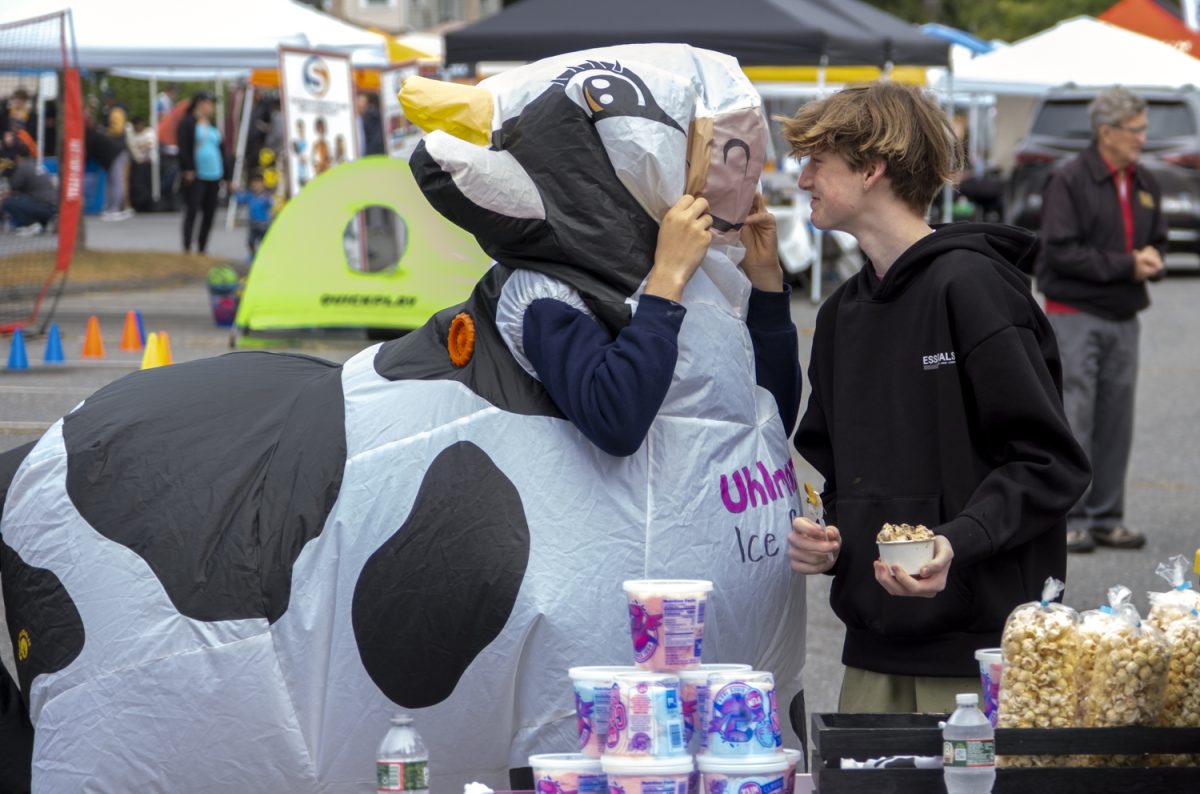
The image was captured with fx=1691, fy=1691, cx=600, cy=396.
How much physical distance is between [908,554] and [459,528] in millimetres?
925

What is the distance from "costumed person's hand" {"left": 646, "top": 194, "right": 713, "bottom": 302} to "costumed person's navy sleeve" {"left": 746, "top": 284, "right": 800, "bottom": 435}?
12.4 inches

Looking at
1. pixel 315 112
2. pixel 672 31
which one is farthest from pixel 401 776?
pixel 315 112

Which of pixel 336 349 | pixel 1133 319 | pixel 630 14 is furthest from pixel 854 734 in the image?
pixel 630 14

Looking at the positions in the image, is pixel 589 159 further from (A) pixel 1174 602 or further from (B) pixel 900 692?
(A) pixel 1174 602

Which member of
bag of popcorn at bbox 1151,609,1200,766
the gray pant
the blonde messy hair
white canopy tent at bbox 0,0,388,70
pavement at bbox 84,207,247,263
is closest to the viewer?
bag of popcorn at bbox 1151,609,1200,766

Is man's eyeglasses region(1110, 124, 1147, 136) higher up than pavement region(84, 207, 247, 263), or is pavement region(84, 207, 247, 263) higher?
man's eyeglasses region(1110, 124, 1147, 136)

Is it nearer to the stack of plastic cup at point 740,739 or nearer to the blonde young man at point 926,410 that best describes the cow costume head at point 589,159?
the blonde young man at point 926,410

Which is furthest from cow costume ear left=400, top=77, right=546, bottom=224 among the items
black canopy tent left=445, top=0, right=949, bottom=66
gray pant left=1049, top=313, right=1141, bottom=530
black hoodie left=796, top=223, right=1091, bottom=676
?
black canopy tent left=445, top=0, right=949, bottom=66

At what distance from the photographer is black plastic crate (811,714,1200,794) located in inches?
107

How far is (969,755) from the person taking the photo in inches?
104

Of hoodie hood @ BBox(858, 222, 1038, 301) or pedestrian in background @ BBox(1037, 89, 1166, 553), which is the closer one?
hoodie hood @ BBox(858, 222, 1038, 301)

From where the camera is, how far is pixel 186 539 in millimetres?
3539

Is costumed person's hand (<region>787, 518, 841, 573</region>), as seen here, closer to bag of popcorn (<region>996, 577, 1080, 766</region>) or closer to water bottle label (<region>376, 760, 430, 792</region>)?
bag of popcorn (<region>996, 577, 1080, 766</region>)

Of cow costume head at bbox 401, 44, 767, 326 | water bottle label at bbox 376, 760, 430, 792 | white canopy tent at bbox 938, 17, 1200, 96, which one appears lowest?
white canopy tent at bbox 938, 17, 1200, 96
